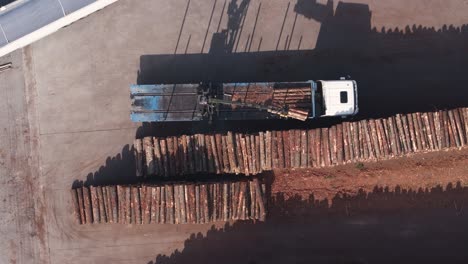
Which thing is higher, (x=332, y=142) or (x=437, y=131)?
(x=437, y=131)

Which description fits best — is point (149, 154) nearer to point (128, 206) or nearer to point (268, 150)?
point (128, 206)

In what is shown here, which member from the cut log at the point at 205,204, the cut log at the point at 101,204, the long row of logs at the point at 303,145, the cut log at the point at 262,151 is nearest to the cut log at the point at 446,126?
the long row of logs at the point at 303,145

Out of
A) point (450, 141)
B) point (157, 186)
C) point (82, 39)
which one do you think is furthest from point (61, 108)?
point (450, 141)

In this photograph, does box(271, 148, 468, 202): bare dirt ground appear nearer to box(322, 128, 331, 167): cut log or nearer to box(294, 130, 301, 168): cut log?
box(294, 130, 301, 168): cut log

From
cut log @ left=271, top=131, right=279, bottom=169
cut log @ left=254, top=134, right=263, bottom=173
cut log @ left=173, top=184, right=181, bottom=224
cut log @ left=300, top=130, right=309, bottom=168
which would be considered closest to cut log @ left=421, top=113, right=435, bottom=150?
cut log @ left=300, top=130, right=309, bottom=168

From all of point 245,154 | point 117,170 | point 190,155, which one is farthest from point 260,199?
point 117,170

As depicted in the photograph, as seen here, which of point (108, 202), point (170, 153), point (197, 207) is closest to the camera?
point (197, 207)

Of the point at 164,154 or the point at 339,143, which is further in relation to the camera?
the point at 164,154
